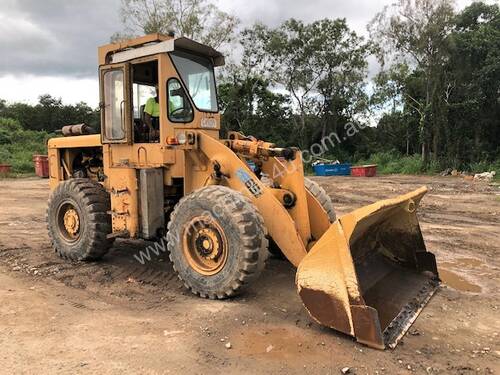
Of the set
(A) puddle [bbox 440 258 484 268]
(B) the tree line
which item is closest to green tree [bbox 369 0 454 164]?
(B) the tree line

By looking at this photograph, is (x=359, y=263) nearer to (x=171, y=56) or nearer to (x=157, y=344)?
(x=157, y=344)

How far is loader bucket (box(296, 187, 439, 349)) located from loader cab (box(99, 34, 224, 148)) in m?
2.45

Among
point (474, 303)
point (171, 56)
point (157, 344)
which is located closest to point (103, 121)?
point (171, 56)

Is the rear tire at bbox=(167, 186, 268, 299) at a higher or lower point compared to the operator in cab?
lower

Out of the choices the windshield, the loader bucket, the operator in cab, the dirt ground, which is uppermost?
the windshield

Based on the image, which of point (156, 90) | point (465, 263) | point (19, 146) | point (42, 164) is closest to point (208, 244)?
point (156, 90)

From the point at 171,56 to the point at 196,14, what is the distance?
85.9 feet

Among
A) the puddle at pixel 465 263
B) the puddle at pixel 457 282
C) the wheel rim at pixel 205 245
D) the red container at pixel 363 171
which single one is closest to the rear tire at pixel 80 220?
the wheel rim at pixel 205 245

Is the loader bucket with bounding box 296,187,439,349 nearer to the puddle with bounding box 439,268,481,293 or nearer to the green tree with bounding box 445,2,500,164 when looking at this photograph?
the puddle with bounding box 439,268,481,293

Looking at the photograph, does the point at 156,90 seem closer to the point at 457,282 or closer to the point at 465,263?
the point at 457,282

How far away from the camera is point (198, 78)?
6000 millimetres

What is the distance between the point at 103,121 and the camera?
20.2 feet

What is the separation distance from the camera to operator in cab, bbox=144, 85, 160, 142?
584 centimetres

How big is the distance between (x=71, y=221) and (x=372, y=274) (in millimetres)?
4057
